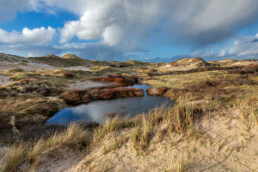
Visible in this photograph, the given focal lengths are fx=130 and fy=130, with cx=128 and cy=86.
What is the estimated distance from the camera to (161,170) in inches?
152

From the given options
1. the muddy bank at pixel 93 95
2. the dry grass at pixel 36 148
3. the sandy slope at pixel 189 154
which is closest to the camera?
the sandy slope at pixel 189 154

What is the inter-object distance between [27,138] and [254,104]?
37.0ft

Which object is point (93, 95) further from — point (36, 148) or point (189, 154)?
point (189, 154)

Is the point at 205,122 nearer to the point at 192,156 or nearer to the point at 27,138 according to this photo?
the point at 192,156

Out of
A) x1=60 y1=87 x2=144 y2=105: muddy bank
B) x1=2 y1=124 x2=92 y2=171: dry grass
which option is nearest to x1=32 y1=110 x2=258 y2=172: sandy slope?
x1=2 y1=124 x2=92 y2=171: dry grass

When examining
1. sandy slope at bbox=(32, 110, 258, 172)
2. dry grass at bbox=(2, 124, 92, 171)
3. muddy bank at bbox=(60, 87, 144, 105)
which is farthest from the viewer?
muddy bank at bbox=(60, 87, 144, 105)

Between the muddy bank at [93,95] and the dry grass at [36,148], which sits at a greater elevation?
the dry grass at [36,148]

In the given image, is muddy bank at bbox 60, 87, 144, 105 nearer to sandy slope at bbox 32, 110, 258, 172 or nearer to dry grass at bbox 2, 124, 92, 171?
dry grass at bbox 2, 124, 92, 171

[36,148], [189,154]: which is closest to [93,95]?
[36,148]

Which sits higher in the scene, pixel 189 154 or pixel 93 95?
pixel 189 154

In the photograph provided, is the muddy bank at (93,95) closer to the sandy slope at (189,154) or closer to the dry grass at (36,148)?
the dry grass at (36,148)

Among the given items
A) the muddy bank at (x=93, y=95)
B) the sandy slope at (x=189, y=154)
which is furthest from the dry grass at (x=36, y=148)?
the muddy bank at (x=93, y=95)

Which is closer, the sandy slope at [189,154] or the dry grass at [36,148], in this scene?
the sandy slope at [189,154]

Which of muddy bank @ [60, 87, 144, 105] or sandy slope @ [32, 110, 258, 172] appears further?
muddy bank @ [60, 87, 144, 105]
